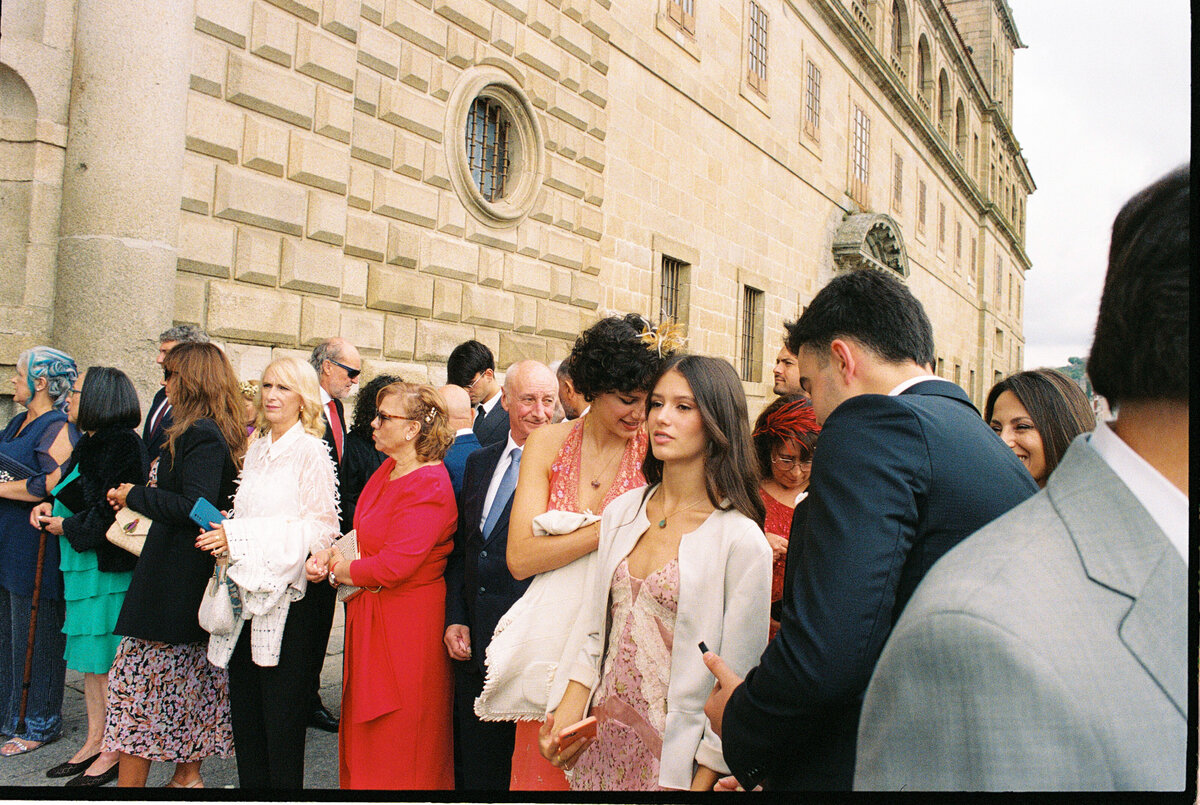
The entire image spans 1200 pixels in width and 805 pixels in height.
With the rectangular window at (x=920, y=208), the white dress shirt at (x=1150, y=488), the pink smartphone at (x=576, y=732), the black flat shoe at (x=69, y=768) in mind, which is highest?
the rectangular window at (x=920, y=208)

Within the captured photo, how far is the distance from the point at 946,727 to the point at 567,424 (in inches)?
72.0

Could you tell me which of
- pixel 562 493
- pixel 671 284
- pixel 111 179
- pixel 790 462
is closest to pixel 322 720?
pixel 562 493

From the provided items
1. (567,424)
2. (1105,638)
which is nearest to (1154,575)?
(1105,638)

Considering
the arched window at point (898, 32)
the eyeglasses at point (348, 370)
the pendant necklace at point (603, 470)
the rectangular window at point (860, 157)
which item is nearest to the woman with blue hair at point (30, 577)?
the eyeglasses at point (348, 370)

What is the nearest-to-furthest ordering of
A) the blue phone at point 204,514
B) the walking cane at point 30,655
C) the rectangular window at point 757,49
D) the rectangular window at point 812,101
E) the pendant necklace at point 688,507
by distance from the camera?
the pendant necklace at point 688,507 < the blue phone at point 204,514 < the walking cane at point 30,655 < the rectangular window at point 757,49 < the rectangular window at point 812,101

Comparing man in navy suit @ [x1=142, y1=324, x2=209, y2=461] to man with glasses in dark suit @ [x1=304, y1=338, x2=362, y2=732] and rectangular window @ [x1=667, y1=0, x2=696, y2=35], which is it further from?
rectangular window @ [x1=667, y1=0, x2=696, y2=35]

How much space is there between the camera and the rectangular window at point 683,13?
342 inches

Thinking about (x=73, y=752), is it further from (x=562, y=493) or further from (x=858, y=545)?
(x=858, y=545)

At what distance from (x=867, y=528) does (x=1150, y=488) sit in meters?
0.46

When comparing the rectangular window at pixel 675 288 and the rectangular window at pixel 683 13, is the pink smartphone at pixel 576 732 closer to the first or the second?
the rectangular window at pixel 675 288

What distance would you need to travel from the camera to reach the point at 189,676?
3.39 meters

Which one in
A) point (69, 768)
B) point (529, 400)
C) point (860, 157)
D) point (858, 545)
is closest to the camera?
point (858, 545)

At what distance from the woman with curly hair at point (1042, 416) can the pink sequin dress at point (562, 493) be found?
1.28m

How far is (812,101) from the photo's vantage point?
1230 cm
